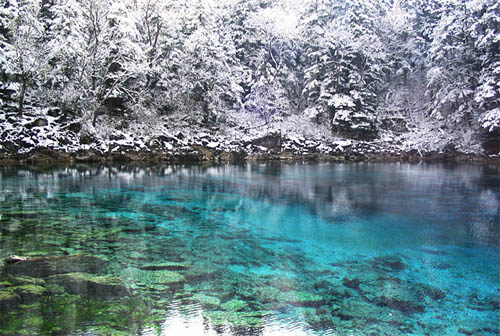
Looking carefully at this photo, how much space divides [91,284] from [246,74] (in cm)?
3246

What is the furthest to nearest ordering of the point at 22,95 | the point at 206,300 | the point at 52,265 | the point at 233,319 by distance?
the point at 22,95 → the point at 52,265 → the point at 206,300 → the point at 233,319

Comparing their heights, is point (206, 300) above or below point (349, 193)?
below

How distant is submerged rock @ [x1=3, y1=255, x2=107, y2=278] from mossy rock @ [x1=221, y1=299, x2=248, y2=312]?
70.2 inches

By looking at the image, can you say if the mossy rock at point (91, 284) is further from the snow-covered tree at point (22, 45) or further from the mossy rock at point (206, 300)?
the snow-covered tree at point (22, 45)

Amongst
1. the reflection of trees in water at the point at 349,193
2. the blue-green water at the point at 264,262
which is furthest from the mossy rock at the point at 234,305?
the reflection of trees in water at the point at 349,193

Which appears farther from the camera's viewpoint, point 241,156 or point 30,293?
point 241,156

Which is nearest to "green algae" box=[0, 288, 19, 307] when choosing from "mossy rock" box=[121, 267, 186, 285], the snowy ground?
"mossy rock" box=[121, 267, 186, 285]

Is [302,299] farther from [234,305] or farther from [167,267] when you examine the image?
[167,267]

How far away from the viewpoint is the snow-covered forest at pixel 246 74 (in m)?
23.5

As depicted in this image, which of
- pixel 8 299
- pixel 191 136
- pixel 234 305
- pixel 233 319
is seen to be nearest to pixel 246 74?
pixel 191 136

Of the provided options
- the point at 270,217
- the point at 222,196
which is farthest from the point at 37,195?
the point at 270,217

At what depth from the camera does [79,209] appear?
8.56m

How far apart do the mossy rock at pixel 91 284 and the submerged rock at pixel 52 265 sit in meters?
0.17

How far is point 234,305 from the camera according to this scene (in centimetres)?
363
